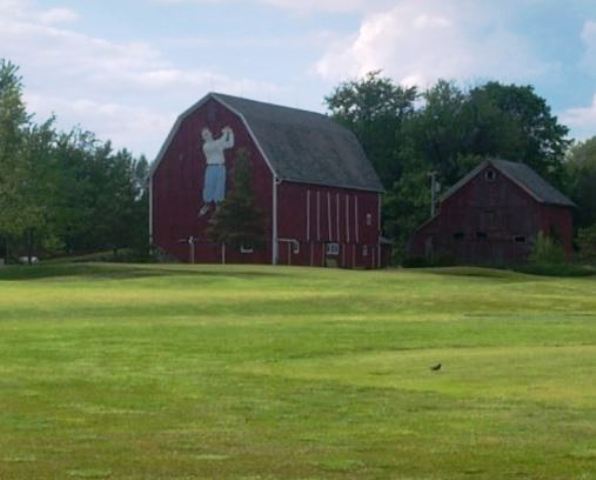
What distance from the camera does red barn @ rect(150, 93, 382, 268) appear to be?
9381 cm

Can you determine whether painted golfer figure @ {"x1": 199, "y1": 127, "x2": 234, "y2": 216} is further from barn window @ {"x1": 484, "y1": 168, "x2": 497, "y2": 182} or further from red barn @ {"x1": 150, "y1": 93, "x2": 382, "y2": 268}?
barn window @ {"x1": 484, "y1": 168, "x2": 497, "y2": 182}

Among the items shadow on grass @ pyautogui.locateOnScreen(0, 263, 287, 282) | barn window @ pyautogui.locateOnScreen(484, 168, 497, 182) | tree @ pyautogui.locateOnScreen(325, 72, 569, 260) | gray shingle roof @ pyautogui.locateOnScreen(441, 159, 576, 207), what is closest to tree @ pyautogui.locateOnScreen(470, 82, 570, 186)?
tree @ pyautogui.locateOnScreen(325, 72, 569, 260)

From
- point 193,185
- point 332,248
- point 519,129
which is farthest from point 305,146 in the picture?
point 519,129

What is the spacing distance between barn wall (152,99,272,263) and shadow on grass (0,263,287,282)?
21.3 meters

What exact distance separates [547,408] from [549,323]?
20589mm

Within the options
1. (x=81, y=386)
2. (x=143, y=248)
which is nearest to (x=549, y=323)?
(x=81, y=386)

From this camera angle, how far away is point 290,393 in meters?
19.5

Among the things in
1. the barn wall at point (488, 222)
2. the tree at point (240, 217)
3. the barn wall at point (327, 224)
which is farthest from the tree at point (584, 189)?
the tree at point (240, 217)

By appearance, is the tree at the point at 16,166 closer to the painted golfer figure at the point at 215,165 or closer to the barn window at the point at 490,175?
the painted golfer figure at the point at 215,165

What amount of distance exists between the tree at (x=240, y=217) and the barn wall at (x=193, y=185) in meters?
1.09

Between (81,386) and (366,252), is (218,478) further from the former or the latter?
(366,252)

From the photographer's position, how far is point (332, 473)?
12383 millimetres

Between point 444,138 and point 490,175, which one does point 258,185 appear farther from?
point 444,138

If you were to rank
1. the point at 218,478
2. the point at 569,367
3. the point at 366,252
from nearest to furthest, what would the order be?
the point at 218,478 → the point at 569,367 → the point at 366,252
